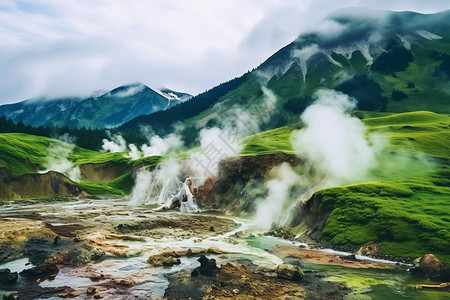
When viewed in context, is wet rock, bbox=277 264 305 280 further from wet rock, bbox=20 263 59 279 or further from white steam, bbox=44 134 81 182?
white steam, bbox=44 134 81 182

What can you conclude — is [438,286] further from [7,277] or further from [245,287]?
[7,277]

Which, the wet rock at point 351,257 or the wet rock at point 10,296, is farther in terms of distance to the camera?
the wet rock at point 351,257

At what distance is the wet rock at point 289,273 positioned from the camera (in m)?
27.4

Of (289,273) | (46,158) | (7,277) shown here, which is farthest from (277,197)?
(46,158)

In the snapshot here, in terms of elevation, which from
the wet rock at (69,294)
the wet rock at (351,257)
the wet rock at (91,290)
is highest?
the wet rock at (69,294)

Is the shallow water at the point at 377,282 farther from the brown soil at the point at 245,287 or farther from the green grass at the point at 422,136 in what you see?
the green grass at the point at 422,136

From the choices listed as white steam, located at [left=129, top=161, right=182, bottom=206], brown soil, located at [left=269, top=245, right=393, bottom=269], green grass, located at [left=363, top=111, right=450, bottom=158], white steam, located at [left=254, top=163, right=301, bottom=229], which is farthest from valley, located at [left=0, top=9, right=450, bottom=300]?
white steam, located at [left=129, top=161, right=182, bottom=206]

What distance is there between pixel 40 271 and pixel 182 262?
12.6 meters

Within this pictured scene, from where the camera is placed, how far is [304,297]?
933 inches

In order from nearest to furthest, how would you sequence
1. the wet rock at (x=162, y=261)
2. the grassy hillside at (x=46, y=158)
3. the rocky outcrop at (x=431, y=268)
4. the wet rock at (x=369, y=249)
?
1. the rocky outcrop at (x=431, y=268)
2. the wet rock at (x=162, y=261)
3. the wet rock at (x=369, y=249)
4. the grassy hillside at (x=46, y=158)

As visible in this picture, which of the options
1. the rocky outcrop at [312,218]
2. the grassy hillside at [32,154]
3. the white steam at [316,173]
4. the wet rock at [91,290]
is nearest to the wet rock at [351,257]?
the rocky outcrop at [312,218]

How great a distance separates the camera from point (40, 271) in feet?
90.2

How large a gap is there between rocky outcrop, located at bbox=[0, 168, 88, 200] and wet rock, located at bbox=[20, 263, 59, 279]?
243ft

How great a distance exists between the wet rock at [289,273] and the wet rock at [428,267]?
10311mm
